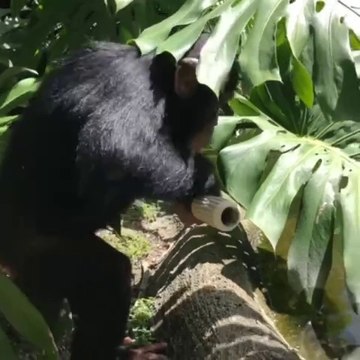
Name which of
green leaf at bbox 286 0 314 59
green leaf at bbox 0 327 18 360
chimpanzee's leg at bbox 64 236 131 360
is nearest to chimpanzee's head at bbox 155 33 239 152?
green leaf at bbox 286 0 314 59

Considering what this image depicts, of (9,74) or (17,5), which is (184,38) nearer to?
(9,74)

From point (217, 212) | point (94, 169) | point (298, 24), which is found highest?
point (298, 24)

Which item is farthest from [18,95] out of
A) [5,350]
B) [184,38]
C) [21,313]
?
[5,350]

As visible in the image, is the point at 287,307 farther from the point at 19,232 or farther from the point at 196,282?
the point at 19,232

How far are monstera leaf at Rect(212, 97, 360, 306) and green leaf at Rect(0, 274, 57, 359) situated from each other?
52 cm

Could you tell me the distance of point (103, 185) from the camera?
2.34 meters

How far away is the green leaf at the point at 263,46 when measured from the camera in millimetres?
2170

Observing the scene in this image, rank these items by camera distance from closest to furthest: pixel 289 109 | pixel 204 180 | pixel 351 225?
pixel 351 225
pixel 204 180
pixel 289 109

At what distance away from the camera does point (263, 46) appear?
2.23 m

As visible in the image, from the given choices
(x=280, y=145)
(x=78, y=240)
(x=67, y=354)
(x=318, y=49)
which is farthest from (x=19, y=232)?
(x=318, y=49)

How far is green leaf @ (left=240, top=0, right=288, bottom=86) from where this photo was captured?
7.12ft

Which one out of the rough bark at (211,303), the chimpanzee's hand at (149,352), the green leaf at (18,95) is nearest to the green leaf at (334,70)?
the rough bark at (211,303)

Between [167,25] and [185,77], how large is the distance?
0.71 ft

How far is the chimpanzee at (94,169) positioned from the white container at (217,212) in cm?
17
